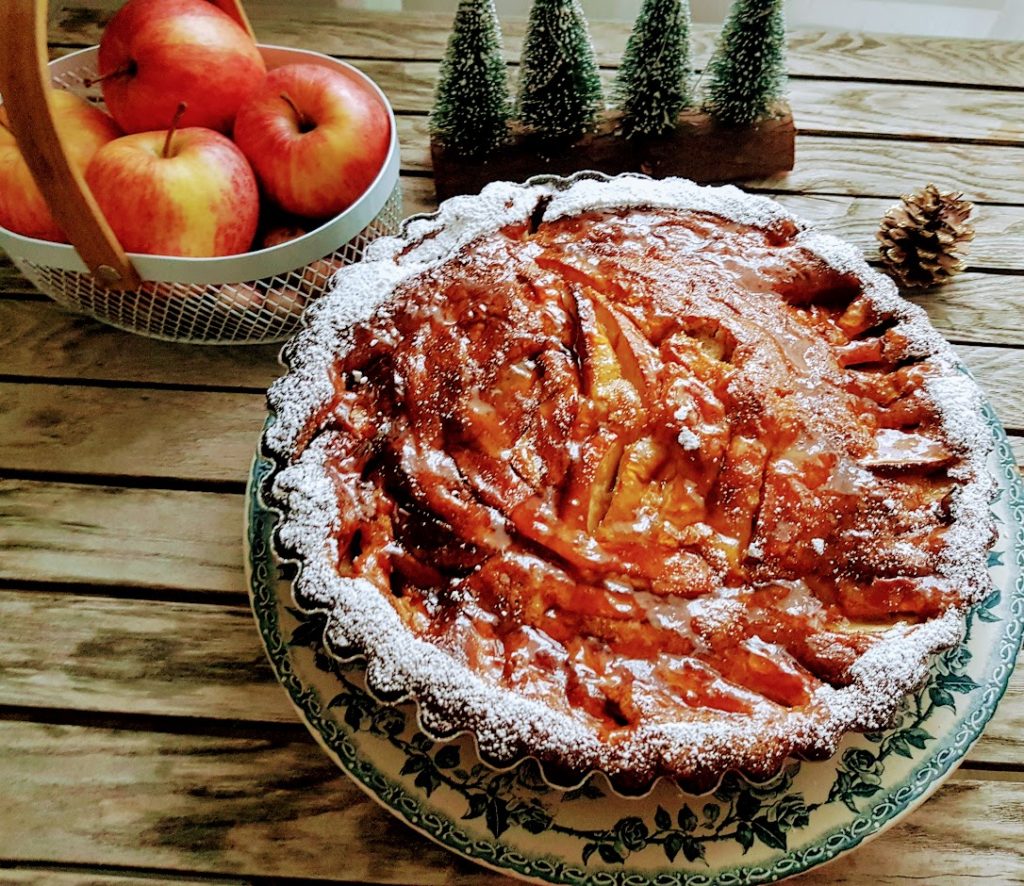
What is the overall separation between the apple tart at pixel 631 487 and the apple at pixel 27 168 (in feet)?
1.55

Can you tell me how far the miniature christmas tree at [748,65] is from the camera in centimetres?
160

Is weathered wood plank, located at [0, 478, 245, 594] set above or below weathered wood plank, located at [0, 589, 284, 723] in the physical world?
above

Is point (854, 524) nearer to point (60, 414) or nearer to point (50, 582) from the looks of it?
point (50, 582)

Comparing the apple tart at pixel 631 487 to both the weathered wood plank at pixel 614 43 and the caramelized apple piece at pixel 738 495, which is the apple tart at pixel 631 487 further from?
the weathered wood plank at pixel 614 43

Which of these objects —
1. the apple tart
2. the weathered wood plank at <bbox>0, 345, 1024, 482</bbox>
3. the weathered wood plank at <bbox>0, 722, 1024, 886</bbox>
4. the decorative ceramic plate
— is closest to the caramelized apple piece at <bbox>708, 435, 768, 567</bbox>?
the apple tart

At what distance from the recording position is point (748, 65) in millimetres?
1626

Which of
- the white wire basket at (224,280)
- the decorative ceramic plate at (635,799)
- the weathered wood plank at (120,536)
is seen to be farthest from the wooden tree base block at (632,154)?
the decorative ceramic plate at (635,799)

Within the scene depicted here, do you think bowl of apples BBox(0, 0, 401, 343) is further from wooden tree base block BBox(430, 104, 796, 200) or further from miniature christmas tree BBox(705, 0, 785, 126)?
miniature christmas tree BBox(705, 0, 785, 126)

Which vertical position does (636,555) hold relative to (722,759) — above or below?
above

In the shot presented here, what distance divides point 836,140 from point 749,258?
72 centimetres

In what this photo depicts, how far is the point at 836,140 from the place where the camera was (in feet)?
6.10

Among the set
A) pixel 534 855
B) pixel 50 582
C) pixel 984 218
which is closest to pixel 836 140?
pixel 984 218

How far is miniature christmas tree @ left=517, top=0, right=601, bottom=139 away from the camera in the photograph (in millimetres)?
1557

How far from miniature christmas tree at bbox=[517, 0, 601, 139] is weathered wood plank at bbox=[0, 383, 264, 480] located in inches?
27.9
